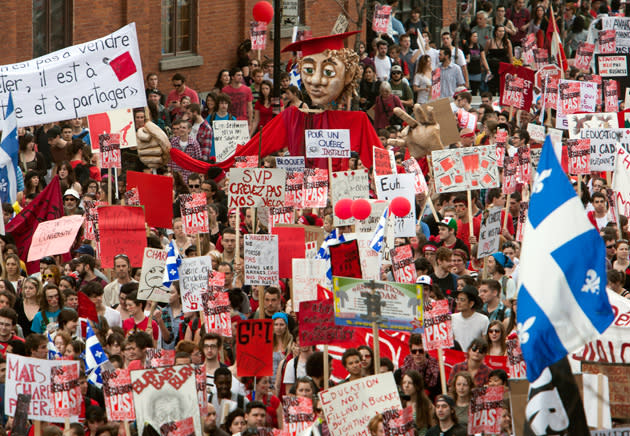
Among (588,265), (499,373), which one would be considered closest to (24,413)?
(499,373)

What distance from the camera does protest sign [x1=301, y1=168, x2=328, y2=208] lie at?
48.8 ft

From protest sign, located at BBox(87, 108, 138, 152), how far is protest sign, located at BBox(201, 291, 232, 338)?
5357 mm

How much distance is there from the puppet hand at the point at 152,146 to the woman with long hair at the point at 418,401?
745 cm

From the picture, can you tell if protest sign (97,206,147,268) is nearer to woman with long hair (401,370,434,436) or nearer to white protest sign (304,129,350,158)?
white protest sign (304,129,350,158)

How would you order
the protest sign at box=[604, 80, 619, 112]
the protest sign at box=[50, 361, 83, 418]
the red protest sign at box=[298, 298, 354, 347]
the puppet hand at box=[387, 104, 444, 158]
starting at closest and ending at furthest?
the protest sign at box=[50, 361, 83, 418]
the red protest sign at box=[298, 298, 354, 347]
the puppet hand at box=[387, 104, 444, 158]
the protest sign at box=[604, 80, 619, 112]

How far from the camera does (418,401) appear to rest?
10.1 meters

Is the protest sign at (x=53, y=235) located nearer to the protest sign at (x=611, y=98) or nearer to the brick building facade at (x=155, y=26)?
the brick building facade at (x=155, y=26)

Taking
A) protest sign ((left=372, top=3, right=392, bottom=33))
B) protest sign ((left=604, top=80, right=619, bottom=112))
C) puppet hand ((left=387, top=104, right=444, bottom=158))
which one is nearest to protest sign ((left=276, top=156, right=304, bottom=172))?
puppet hand ((left=387, top=104, right=444, bottom=158))

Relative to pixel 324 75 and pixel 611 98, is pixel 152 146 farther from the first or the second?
pixel 611 98

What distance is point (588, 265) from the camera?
7.12 m

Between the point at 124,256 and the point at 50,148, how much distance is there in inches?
205

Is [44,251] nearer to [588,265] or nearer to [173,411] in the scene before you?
[173,411]

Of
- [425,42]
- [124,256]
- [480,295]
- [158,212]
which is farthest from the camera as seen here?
[425,42]

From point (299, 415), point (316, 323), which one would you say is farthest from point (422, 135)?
point (299, 415)
